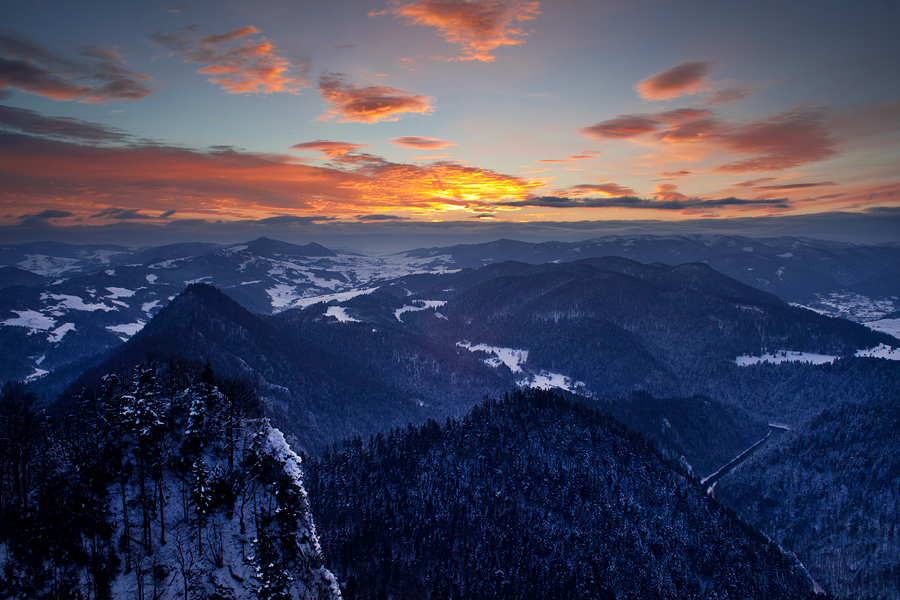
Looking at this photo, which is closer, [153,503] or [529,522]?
[153,503]

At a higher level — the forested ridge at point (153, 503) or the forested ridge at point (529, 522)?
the forested ridge at point (153, 503)

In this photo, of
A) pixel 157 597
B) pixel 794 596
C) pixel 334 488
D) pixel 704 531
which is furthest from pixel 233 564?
pixel 794 596

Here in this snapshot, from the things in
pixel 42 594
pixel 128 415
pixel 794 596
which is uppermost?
pixel 128 415

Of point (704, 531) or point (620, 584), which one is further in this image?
point (704, 531)

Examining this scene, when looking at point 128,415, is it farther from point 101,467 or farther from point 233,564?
point 233,564

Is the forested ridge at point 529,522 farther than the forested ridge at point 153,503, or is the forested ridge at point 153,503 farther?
the forested ridge at point 529,522

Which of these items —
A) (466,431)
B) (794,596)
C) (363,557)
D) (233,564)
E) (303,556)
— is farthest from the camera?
(466,431)

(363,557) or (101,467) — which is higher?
(101,467)

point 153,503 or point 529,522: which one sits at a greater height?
point 153,503

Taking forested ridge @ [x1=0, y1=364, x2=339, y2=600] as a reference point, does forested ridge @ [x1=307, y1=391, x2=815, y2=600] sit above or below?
below

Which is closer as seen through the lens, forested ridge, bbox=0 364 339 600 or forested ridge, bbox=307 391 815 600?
forested ridge, bbox=0 364 339 600

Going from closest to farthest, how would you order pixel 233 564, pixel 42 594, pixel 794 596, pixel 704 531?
pixel 42 594
pixel 233 564
pixel 794 596
pixel 704 531
